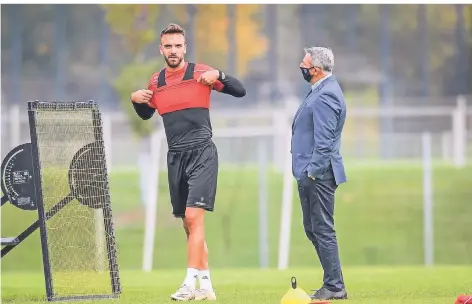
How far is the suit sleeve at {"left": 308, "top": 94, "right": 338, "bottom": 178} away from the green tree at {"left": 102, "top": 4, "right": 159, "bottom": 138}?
19698 millimetres

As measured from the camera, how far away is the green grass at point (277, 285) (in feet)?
29.6

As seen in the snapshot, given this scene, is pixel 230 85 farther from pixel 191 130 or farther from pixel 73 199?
pixel 73 199

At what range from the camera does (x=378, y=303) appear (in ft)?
27.5

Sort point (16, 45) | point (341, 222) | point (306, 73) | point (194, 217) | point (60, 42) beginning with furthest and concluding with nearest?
point (60, 42), point (16, 45), point (341, 222), point (306, 73), point (194, 217)

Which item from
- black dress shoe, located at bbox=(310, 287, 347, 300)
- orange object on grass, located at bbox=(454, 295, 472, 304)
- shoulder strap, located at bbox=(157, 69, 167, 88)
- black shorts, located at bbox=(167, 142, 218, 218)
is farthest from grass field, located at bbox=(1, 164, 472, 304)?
shoulder strap, located at bbox=(157, 69, 167, 88)

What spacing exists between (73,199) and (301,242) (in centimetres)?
1139

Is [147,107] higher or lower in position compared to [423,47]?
lower

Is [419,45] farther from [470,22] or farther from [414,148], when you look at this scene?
[414,148]

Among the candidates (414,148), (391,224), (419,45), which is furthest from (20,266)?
(419,45)

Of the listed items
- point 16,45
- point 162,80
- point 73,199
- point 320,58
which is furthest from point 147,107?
point 16,45

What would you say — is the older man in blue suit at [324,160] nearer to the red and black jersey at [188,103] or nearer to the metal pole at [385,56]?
the red and black jersey at [188,103]

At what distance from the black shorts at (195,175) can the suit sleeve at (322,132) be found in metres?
0.67

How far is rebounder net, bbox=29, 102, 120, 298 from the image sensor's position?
8922 millimetres

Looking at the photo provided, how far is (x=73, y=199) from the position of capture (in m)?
9.04
